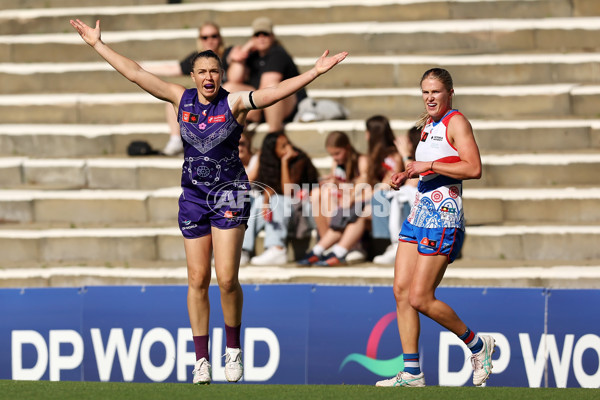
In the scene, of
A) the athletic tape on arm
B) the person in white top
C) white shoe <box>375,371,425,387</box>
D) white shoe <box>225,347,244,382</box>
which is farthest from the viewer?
white shoe <box>225,347,244,382</box>

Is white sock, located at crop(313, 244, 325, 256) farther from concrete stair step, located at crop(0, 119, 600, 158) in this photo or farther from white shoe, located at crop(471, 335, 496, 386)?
white shoe, located at crop(471, 335, 496, 386)

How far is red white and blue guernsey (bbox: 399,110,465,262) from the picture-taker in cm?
627

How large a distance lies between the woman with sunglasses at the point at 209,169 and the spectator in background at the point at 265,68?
4.44 meters

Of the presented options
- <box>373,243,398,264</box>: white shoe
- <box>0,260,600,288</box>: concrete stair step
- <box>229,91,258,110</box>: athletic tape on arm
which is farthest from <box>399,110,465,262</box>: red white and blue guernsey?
<box>373,243,398,264</box>: white shoe

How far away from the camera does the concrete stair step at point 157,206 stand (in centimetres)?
1034

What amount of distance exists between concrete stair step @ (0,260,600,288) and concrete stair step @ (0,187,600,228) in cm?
73

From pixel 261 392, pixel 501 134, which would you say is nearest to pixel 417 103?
pixel 501 134

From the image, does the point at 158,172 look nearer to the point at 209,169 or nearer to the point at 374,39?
the point at 374,39

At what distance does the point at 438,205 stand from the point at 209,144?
152 centimetres

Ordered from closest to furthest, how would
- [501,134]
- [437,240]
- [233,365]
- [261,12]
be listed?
[437,240] < [233,365] < [501,134] < [261,12]

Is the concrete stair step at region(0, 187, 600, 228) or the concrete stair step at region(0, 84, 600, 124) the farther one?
the concrete stair step at region(0, 84, 600, 124)

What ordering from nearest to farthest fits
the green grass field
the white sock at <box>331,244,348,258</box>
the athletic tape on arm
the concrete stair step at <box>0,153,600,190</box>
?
the green grass field, the athletic tape on arm, the white sock at <box>331,244,348,258</box>, the concrete stair step at <box>0,153,600,190</box>

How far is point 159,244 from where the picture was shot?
1051 centimetres

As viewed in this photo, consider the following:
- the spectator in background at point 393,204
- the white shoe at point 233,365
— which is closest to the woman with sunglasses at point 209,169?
the white shoe at point 233,365
